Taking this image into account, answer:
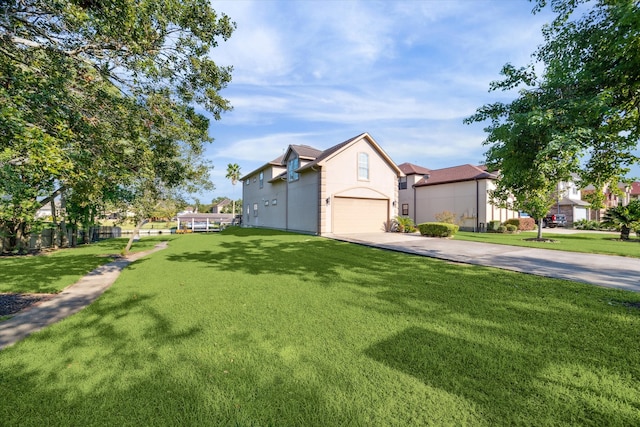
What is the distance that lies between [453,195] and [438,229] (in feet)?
37.8

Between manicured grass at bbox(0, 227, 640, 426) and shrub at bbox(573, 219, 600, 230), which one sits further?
shrub at bbox(573, 219, 600, 230)

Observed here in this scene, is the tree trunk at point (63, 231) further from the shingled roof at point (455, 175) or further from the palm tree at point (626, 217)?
the shingled roof at point (455, 175)

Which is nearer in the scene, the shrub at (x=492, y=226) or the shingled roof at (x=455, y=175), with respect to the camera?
the shrub at (x=492, y=226)

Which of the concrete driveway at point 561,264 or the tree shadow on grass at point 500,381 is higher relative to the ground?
the concrete driveway at point 561,264

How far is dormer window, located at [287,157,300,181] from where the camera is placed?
73.0 ft

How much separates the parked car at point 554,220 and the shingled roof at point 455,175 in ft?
37.4

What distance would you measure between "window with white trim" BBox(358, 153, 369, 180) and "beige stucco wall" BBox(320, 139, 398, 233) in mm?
265

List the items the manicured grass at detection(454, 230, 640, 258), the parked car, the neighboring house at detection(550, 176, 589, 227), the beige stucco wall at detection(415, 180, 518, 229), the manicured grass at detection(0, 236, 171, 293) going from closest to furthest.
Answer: the manicured grass at detection(0, 236, 171, 293)
the manicured grass at detection(454, 230, 640, 258)
the beige stucco wall at detection(415, 180, 518, 229)
the parked car
the neighboring house at detection(550, 176, 589, 227)

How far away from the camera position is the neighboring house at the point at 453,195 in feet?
80.1

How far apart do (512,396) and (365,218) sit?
58.8 ft

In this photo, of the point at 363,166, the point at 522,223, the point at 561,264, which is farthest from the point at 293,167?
the point at 522,223

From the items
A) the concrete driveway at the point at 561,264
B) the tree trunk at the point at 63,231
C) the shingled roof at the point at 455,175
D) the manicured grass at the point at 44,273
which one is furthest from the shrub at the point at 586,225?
the tree trunk at the point at 63,231

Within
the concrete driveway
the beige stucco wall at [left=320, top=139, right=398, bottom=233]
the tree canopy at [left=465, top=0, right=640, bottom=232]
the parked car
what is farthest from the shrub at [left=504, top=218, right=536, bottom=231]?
the tree canopy at [left=465, top=0, right=640, bottom=232]

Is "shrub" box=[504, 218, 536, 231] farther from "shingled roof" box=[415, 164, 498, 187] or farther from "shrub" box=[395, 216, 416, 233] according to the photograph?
"shrub" box=[395, 216, 416, 233]
